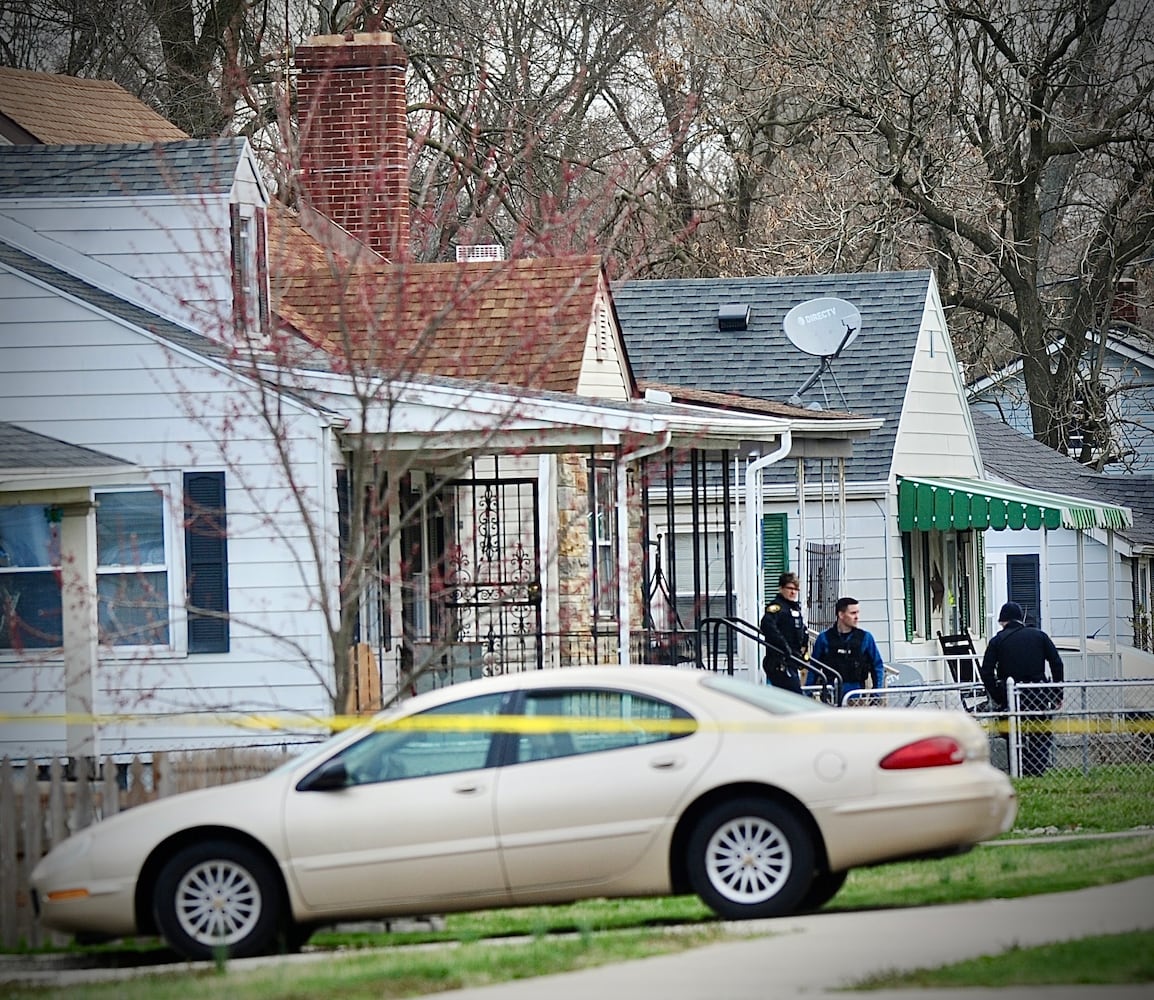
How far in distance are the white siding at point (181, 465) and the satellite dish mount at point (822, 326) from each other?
8.86 metres

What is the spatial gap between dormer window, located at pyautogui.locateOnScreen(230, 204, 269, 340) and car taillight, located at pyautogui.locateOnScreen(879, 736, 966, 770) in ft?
28.5

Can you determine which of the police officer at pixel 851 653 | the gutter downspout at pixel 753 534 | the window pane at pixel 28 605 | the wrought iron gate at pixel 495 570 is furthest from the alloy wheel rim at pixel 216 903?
the police officer at pixel 851 653

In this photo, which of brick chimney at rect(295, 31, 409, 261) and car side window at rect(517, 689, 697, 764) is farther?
brick chimney at rect(295, 31, 409, 261)

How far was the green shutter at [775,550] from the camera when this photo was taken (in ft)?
79.9

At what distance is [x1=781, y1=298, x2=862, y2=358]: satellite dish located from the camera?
23.5 meters

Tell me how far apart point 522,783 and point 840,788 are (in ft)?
5.15

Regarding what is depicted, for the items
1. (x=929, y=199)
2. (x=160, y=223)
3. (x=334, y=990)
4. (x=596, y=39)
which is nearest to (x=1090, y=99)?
(x=929, y=199)

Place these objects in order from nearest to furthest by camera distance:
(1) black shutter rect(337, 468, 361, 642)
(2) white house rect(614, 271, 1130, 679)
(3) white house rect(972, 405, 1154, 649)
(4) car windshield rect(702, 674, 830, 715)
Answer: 1. (4) car windshield rect(702, 674, 830, 715)
2. (1) black shutter rect(337, 468, 361, 642)
3. (2) white house rect(614, 271, 1130, 679)
4. (3) white house rect(972, 405, 1154, 649)

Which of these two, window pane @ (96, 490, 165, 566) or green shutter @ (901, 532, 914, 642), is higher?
window pane @ (96, 490, 165, 566)

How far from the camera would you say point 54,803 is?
11.2m

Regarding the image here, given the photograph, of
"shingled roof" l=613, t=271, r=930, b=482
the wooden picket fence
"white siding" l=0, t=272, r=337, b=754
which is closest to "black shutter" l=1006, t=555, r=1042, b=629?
"shingled roof" l=613, t=271, r=930, b=482

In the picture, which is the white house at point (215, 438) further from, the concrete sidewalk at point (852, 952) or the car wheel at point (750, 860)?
the concrete sidewalk at point (852, 952)

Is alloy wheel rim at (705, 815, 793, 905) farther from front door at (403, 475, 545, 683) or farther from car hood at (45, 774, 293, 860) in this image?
front door at (403, 475, 545, 683)

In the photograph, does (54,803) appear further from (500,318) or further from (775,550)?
(775,550)
